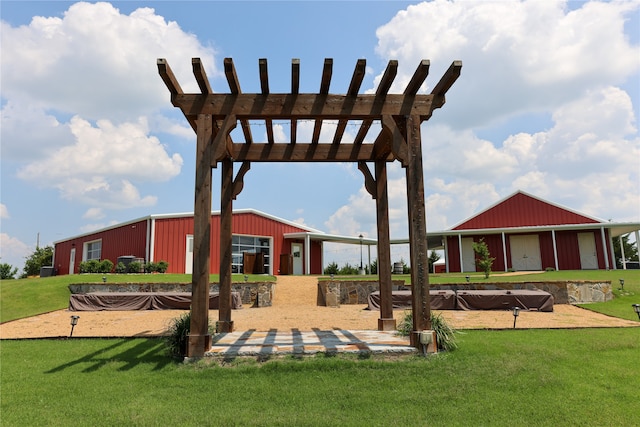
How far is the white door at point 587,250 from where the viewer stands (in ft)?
70.7

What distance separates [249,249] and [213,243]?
255cm

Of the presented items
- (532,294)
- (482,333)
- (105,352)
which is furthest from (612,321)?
(105,352)

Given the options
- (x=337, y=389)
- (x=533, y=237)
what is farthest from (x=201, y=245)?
(x=533, y=237)

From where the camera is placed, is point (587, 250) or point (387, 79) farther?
point (587, 250)

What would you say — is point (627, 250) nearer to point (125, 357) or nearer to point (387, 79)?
point (387, 79)

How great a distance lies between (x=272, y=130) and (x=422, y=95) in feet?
8.04

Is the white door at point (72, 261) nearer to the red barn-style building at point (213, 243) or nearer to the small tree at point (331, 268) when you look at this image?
the red barn-style building at point (213, 243)

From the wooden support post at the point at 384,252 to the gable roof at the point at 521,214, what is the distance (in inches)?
723

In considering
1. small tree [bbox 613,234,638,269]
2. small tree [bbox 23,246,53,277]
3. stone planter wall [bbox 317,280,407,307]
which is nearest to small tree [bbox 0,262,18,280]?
small tree [bbox 23,246,53,277]

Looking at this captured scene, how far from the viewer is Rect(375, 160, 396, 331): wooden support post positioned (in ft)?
21.5

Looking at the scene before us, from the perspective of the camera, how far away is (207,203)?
5.13 m

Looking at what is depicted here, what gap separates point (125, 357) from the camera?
5.10 m

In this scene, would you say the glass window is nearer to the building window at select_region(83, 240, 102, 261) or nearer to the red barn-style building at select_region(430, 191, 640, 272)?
the building window at select_region(83, 240, 102, 261)

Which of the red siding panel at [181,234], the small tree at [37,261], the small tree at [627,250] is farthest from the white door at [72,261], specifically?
the small tree at [627,250]
